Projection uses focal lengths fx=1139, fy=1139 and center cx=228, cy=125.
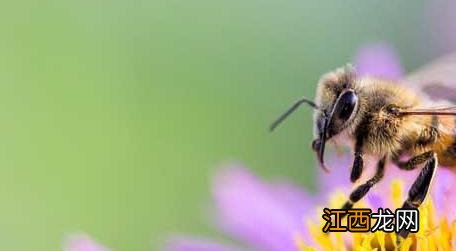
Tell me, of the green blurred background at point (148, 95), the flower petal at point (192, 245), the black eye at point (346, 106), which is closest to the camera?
the black eye at point (346, 106)

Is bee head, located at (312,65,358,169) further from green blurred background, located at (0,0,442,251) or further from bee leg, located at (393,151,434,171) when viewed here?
green blurred background, located at (0,0,442,251)

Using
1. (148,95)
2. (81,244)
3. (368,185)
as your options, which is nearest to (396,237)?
(368,185)

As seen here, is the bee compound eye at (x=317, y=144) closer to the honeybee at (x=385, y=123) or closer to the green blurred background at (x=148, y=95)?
the honeybee at (x=385, y=123)

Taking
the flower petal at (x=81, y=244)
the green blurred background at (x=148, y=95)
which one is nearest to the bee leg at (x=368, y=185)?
the flower petal at (x=81, y=244)

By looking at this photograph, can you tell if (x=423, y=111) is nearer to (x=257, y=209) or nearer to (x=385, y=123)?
(x=385, y=123)

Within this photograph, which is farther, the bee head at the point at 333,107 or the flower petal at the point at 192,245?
the flower petal at the point at 192,245

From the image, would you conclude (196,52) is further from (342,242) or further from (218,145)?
(342,242)
